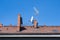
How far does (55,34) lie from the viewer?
13578 millimetres

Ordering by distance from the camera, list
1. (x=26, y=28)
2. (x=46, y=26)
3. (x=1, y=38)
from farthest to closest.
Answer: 1. (x=46, y=26)
2. (x=26, y=28)
3. (x=1, y=38)

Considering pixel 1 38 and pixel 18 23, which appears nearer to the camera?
pixel 1 38

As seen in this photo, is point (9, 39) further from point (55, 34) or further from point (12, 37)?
point (55, 34)

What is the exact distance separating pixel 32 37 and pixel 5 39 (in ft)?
7.66

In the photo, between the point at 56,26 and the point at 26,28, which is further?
the point at 56,26

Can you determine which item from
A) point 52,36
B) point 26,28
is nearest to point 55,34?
point 52,36

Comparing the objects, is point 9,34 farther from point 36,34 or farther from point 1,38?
point 36,34

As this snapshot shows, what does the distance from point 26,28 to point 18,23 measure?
3.44 meters

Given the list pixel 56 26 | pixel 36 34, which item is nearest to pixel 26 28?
pixel 56 26

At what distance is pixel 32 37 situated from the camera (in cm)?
1334

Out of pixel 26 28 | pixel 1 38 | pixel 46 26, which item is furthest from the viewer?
pixel 46 26

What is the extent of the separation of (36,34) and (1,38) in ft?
9.99

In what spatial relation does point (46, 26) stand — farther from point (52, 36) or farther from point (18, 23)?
point (52, 36)

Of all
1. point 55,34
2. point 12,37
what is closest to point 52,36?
point 55,34
